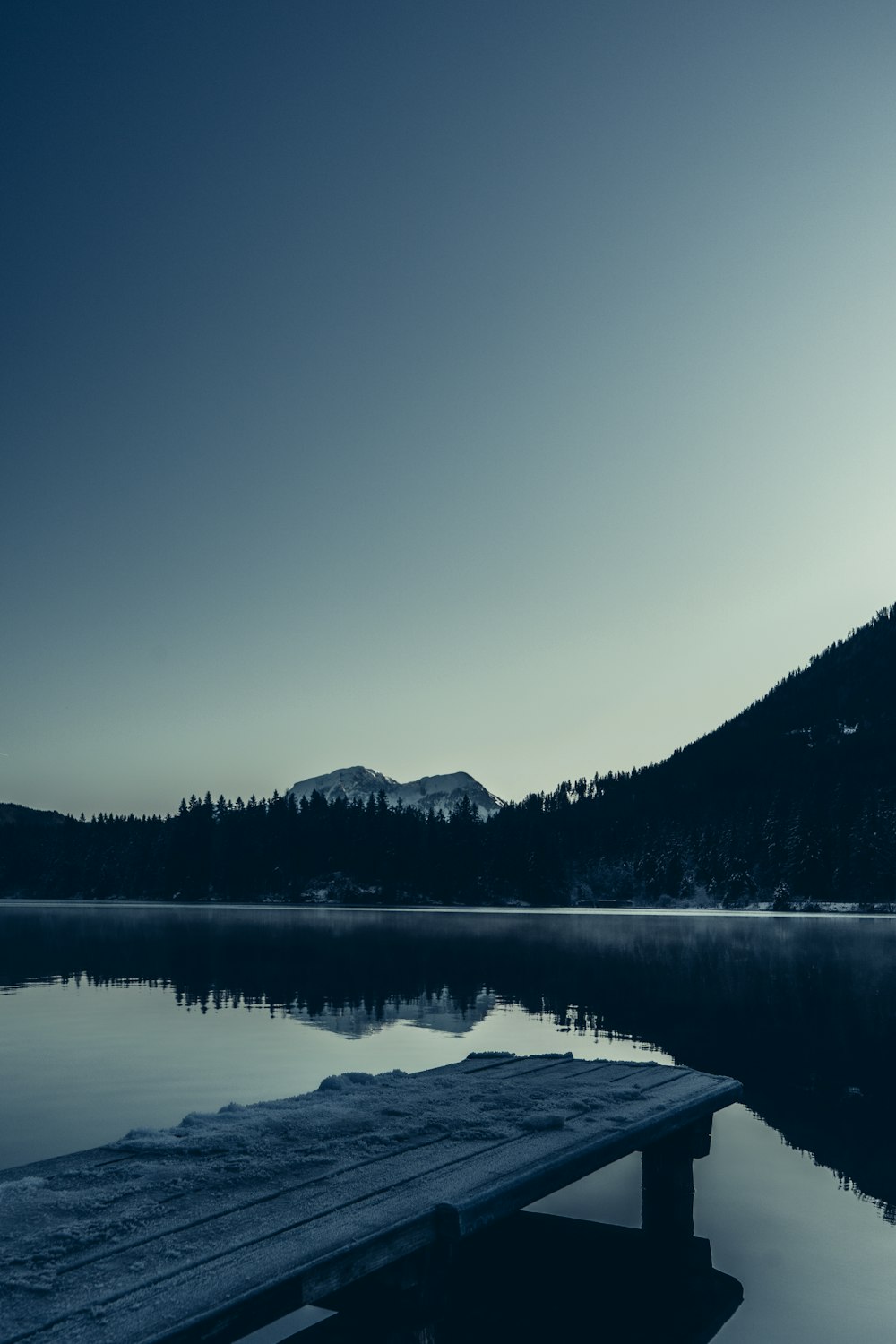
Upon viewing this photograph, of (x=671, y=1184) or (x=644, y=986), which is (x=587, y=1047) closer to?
(x=671, y=1184)

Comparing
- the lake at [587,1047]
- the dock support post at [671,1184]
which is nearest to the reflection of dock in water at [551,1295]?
the dock support post at [671,1184]

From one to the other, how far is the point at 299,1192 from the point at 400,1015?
2703 centimetres

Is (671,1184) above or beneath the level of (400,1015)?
above

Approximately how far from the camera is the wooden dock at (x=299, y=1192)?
22.1 ft

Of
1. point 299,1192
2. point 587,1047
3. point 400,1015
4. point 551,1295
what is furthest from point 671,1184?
point 400,1015

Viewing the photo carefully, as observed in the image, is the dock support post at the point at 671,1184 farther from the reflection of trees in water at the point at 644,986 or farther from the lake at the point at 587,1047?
the reflection of trees in water at the point at 644,986

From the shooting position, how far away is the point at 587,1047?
89.7 ft

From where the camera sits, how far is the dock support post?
1370 centimetres

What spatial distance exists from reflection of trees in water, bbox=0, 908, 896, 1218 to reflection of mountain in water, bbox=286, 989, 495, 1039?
0.21 meters

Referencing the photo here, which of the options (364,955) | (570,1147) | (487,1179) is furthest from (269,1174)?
(364,955)

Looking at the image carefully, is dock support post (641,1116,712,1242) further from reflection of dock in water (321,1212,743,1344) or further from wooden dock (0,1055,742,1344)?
reflection of dock in water (321,1212,743,1344)

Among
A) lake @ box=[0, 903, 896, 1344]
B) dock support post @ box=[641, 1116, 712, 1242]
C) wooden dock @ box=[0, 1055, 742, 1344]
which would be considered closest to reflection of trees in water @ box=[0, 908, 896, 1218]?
lake @ box=[0, 903, 896, 1344]

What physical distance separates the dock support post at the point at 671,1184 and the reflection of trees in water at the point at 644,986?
10.3 ft

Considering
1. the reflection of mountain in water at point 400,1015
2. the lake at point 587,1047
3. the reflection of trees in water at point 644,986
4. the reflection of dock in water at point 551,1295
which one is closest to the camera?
the reflection of dock in water at point 551,1295
